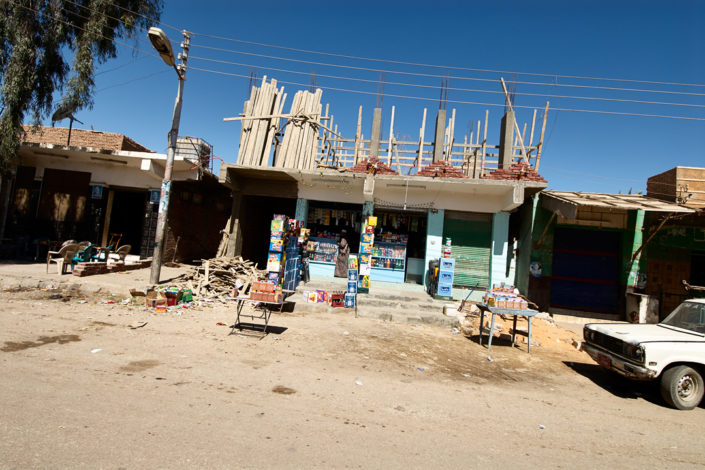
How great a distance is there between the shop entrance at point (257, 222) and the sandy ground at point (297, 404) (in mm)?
7661

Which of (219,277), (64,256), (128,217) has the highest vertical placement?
(128,217)

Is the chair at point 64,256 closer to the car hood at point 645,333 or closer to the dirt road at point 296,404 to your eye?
the dirt road at point 296,404

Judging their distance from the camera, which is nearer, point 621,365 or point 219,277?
point 621,365

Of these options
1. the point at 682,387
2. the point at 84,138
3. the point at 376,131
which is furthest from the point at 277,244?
the point at 84,138

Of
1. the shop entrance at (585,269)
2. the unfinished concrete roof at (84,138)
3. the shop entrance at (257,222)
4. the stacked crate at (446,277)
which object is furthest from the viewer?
the unfinished concrete roof at (84,138)

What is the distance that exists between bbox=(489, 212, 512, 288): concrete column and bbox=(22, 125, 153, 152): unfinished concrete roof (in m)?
17.4

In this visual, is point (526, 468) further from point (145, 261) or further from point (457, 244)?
point (145, 261)

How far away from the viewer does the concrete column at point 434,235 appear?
1367 centimetres

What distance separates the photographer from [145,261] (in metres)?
14.5

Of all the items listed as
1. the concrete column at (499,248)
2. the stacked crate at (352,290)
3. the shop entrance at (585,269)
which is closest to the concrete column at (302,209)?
the stacked crate at (352,290)

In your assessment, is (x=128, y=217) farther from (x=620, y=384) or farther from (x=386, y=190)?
(x=620, y=384)

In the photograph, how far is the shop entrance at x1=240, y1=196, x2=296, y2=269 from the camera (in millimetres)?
15664

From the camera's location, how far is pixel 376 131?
14352 mm

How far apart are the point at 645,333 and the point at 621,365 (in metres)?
1.00
